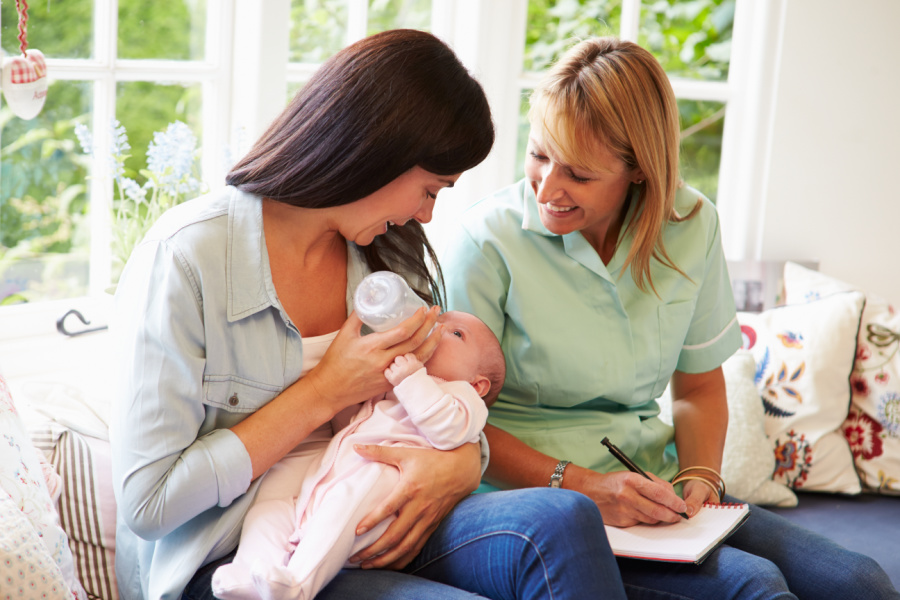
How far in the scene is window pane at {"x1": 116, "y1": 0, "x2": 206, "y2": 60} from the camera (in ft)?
6.57

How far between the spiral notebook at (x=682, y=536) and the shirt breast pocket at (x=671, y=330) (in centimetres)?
30

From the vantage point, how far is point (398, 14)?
2625 mm

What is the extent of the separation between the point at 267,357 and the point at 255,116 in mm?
1060

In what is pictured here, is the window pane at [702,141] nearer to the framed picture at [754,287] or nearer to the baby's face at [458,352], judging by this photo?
the framed picture at [754,287]

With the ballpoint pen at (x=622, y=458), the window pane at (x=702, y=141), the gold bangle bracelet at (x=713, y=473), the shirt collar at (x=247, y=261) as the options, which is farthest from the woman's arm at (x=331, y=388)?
the window pane at (x=702, y=141)

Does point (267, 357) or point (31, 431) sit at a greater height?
point (267, 357)

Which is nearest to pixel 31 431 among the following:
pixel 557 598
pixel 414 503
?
pixel 414 503

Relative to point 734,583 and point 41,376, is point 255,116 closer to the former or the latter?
point 41,376

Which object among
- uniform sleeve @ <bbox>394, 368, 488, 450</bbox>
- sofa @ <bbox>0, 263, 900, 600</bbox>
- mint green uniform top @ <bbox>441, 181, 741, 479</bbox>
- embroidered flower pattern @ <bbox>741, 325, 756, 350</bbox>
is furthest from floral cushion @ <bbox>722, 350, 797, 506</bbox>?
uniform sleeve @ <bbox>394, 368, 488, 450</bbox>

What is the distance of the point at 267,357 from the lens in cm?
128

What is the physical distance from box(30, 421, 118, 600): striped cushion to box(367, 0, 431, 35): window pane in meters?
1.57

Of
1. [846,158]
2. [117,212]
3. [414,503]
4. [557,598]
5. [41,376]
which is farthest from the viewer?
[846,158]

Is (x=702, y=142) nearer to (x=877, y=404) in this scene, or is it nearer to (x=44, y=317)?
(x=877, y=404)

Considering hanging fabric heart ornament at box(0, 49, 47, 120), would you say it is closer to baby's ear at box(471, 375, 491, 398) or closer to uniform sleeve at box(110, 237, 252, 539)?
uniform sleeve at box(110, 237, 252, 539)
